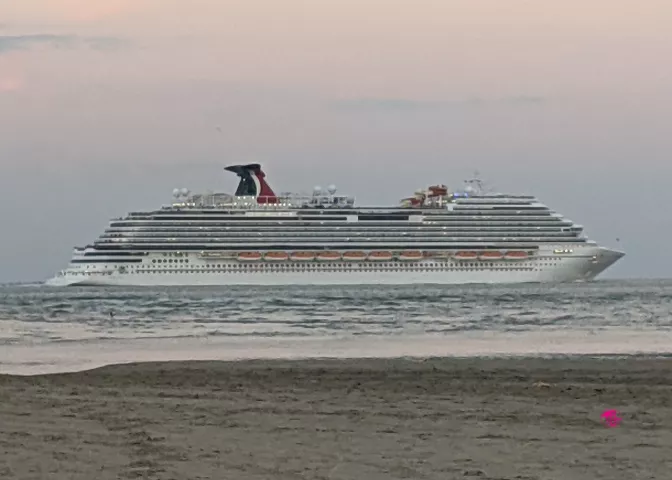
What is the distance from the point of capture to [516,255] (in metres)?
78.2

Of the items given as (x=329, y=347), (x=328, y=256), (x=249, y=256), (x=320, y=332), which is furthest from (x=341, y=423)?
(x=328, y=256)

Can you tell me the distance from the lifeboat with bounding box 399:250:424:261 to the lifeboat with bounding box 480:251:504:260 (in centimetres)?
429

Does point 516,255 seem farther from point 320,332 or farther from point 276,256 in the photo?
point 320,332

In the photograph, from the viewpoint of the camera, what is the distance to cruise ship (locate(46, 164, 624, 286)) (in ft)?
248

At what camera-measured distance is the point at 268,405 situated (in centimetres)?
1195

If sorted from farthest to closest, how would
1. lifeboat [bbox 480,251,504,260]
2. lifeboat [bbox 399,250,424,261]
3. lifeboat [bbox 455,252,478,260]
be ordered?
lifeboat [bbox 480,251,504,260], lifeboat [bbox 455,252,478,260], lifeboat [bbox 399,250,424,261]

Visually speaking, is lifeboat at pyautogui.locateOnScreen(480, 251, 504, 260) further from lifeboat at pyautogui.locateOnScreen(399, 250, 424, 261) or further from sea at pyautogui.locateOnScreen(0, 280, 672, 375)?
sea at pyautogui.locateOnScreen(0, 280, 672, 375)

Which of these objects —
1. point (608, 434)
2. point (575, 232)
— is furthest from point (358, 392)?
point (575, 232)

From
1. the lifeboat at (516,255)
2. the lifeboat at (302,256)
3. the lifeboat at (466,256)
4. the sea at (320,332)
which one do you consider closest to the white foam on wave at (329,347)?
the sea at (320,332)

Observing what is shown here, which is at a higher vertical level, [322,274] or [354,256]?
[354,256]

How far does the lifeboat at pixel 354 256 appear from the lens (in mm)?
75812

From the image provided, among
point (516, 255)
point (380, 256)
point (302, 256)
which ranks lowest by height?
point (516, 255)

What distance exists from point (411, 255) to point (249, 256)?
10824 millimetres

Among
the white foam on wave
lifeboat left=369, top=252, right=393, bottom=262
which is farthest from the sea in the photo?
lifeboat left=369, top=252, right=393, bottom=262
